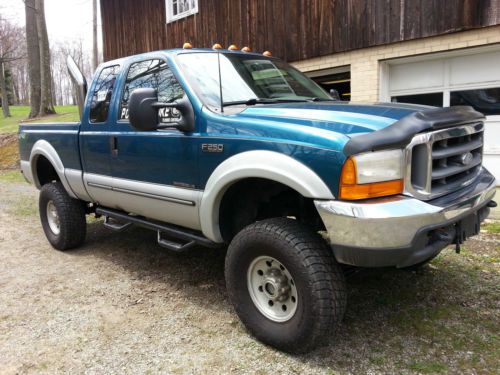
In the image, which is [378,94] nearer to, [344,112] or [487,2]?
[487,2]

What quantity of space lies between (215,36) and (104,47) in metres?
5.87

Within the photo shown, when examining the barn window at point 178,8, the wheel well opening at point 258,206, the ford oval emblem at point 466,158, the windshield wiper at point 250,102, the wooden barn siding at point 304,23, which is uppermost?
the barn window at point 178,8

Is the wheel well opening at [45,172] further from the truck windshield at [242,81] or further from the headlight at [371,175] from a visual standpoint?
the headlight at [371,175]

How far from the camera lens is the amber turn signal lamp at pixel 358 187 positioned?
8.12ft

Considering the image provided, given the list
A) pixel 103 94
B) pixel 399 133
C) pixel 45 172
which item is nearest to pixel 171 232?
pixel 103 94

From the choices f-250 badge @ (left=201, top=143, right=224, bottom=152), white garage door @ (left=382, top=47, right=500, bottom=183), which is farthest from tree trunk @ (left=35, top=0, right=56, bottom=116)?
f-250 badge @ (left=201, top=143, right=224, bottom=152)

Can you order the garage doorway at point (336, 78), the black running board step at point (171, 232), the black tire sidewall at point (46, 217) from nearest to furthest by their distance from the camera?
the black running board step at point (171, 232), the black tire sidewall at point (46, 217), the garage doorway at point (336, 78)

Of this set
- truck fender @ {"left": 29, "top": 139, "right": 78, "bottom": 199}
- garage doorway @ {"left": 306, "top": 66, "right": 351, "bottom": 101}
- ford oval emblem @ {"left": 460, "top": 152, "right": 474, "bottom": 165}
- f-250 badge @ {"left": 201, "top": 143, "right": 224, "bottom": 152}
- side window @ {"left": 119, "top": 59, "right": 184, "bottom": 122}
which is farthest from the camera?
garage doorway @ {"left": 306, "top": 66, "right": 351, "bottom": 101}

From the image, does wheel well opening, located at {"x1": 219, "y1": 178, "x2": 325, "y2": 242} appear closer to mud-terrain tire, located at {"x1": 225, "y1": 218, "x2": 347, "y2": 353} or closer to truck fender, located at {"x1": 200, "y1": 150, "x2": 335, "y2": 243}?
truck fender, located at {"x1": 200, "y1": 150, "x2": 335, "y2": 243}

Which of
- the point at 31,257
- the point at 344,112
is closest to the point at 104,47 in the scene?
the point at 31,257

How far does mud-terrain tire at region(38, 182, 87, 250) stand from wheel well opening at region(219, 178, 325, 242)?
2.44 metres

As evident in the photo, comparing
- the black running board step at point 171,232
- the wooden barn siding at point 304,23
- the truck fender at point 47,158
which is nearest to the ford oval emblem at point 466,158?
the black running board step at point 171,232

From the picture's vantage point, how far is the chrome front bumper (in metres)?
2.42

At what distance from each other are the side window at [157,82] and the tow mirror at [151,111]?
0.74 ft
